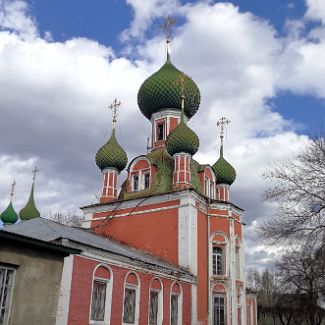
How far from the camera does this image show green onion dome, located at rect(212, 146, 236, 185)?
23016mm

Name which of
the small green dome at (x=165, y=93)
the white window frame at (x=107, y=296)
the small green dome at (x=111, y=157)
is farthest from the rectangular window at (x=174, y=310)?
the small green dome at (x=165, y=93)

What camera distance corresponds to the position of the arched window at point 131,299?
1413 centimetres

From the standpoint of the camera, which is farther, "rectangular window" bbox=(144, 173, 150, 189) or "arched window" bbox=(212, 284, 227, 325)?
"rectangular window" bbox=(144, 173, 150, 189)

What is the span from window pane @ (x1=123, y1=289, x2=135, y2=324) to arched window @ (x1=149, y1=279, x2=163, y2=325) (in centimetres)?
100

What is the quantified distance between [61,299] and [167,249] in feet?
25.0

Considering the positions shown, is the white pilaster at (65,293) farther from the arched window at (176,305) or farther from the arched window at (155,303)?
the arched window at (176,305)

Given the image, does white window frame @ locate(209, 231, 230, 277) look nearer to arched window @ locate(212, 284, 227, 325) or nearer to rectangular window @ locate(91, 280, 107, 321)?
arched window @ locate(212, 284, 227, 325)

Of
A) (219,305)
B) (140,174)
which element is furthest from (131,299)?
(140,174)

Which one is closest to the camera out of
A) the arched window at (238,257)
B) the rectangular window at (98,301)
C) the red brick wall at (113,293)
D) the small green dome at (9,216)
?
the red brick wall at (113,293)

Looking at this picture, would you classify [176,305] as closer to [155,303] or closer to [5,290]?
[155,303]

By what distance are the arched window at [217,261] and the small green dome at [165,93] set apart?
8016 mm

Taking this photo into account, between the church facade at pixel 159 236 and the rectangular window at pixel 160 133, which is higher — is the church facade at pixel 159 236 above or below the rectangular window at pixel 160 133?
below

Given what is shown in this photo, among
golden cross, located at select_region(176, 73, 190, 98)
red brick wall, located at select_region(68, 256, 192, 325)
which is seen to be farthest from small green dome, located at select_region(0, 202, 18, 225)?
red brick wall, located at select_region(68, 256, 192, 325)

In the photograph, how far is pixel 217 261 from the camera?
1980cm
